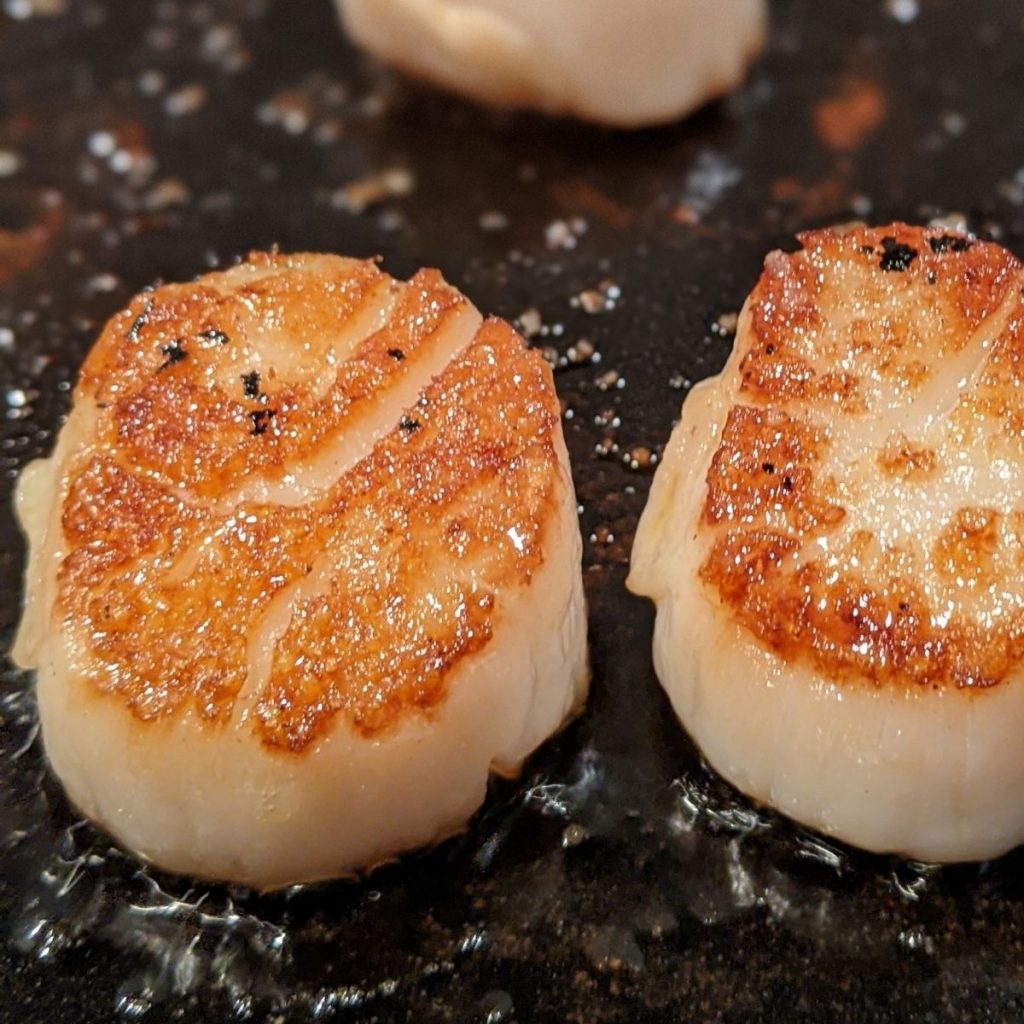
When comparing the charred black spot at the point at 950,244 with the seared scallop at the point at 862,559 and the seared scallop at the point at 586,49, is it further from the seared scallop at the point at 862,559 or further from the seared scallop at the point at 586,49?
the seared scallop at the point at 586,49

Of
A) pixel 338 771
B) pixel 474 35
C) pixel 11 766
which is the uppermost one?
pixel 474 35

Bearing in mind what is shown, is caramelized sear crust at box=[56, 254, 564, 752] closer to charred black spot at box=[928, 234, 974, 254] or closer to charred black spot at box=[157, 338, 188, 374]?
charred black spot at box=[157, 338, 188, 374]

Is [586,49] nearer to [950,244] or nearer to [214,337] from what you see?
[950,244]

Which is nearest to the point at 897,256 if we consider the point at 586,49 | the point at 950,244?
the point at 950,244

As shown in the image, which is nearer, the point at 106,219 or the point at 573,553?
the point at 573,553

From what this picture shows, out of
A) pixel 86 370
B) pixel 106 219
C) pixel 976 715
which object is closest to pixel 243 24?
pixel 106 219

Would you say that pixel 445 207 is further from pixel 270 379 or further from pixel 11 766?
pixel 11 766
